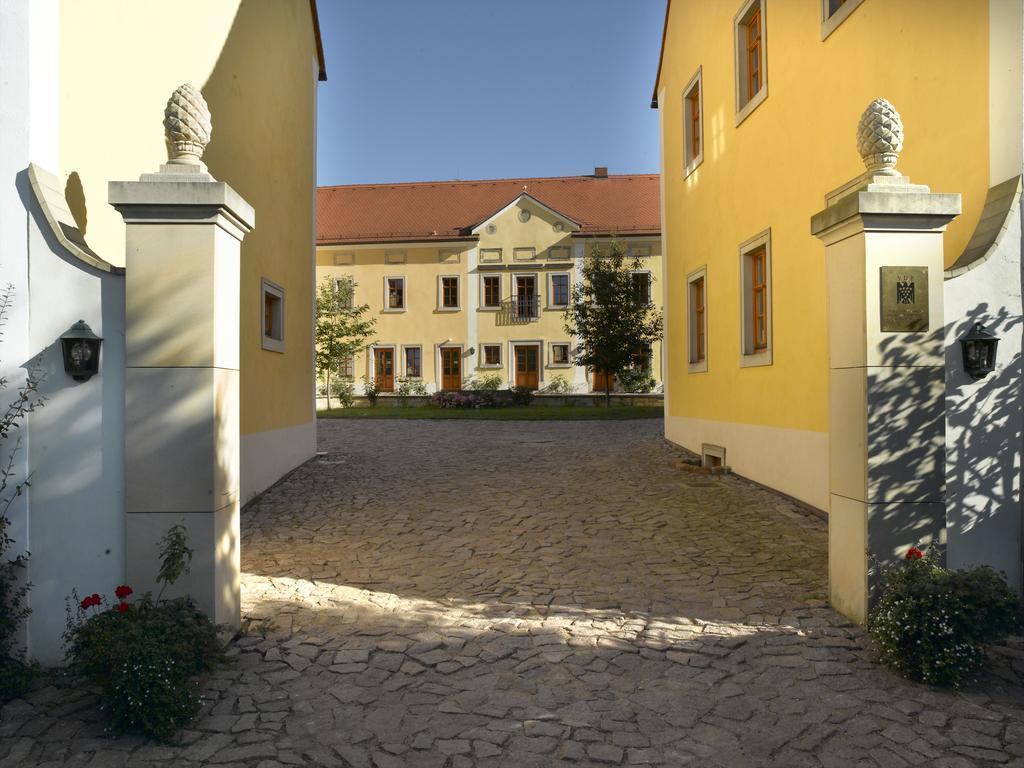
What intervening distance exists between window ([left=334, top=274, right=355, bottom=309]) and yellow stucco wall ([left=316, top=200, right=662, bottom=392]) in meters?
1.42

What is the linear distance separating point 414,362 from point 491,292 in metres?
5.20

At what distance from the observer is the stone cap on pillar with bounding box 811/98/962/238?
185 inches

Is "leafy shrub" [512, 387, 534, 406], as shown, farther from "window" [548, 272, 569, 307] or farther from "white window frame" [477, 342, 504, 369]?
"window" [548, 272, 569, 307]

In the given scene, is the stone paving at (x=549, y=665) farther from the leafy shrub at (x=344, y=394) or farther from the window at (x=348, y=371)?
the window at (x=348, y=371)

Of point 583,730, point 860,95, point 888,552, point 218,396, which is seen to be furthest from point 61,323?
point 860,95

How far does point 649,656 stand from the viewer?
4570mm

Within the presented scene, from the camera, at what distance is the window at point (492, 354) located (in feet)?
122

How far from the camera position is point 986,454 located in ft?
15.9

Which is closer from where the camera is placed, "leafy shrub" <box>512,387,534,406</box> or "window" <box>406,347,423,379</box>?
"leafy shrub" <box>512,387,534,406</box>

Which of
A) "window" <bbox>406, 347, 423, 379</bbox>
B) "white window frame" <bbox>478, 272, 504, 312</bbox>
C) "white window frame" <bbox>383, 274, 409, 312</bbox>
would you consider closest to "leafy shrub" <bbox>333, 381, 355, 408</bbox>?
"window" <bbox>406, 347, 423, 379</bbox>

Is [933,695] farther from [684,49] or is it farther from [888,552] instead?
[684,49]

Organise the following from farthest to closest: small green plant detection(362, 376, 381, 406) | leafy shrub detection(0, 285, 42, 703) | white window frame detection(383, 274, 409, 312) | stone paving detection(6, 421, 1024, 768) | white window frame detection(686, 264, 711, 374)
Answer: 1. white window frame detection(383, 274, 409, 312)
2. small green plant detection(362, 376, 381, 406)
3. white window frame detection(686, 264, 711, 374)
4. leafy shrub detection(0, 285, 42, 703)
5. stone paving detection(6, 421, 1024, 768)

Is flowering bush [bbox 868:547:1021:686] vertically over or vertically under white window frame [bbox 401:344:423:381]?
under

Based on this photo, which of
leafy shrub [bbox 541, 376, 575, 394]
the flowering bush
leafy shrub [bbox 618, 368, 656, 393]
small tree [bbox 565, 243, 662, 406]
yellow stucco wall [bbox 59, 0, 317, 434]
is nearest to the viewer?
the flowering bush
